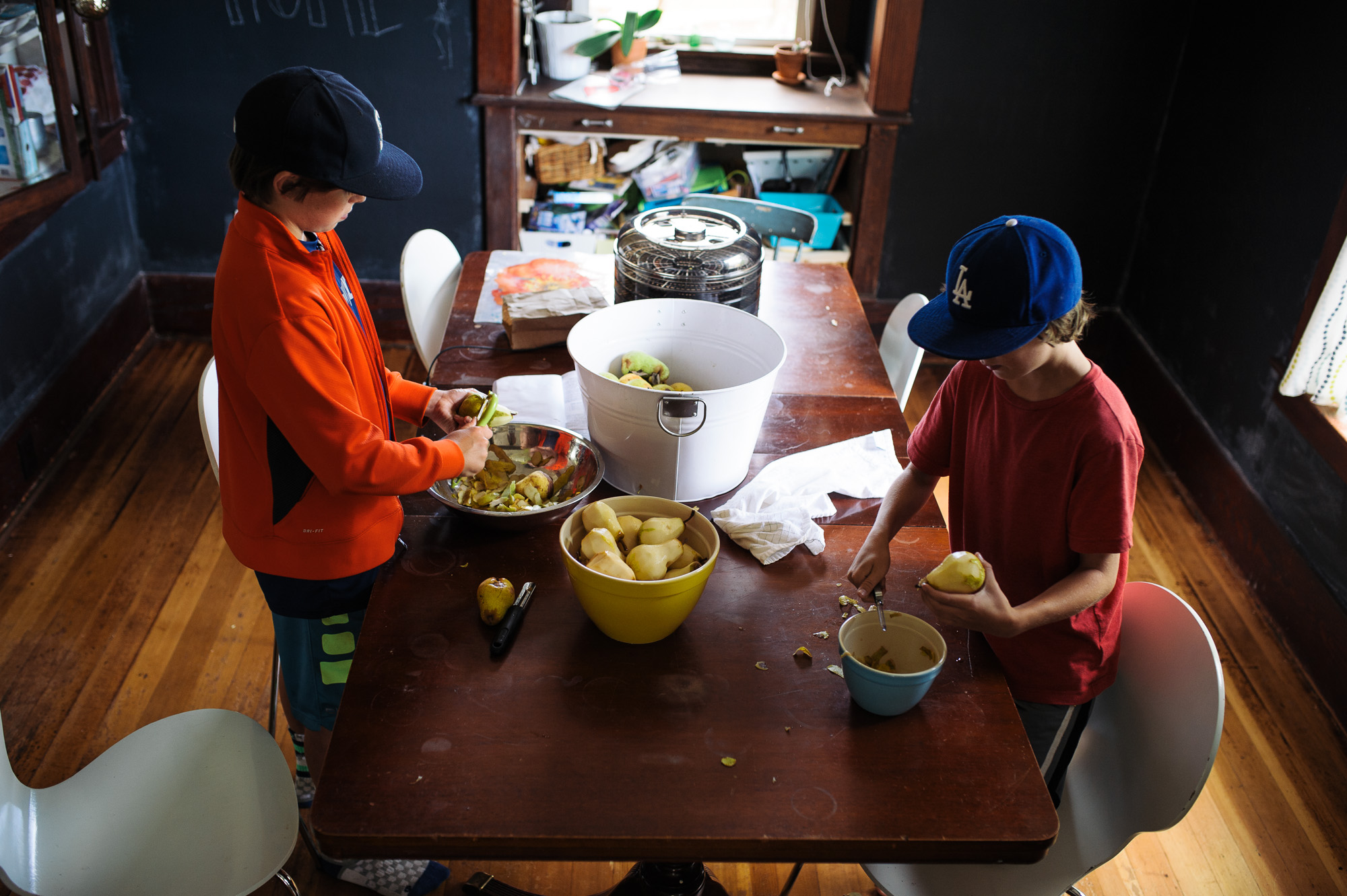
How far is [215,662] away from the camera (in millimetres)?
2248

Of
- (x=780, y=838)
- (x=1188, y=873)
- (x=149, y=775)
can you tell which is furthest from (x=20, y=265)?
(x=1188, y=873)

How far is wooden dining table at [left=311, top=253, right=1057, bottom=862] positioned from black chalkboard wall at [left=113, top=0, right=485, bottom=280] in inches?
90.4

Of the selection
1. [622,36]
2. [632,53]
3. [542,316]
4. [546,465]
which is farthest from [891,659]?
[632,53]

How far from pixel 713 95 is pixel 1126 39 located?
1.38m

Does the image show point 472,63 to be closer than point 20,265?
No

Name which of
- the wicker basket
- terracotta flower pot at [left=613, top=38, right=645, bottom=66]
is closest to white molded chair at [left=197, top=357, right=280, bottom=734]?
the wicker basket

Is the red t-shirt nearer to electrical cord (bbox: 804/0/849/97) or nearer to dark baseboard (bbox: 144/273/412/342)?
electrical cord (bbox: 804/0/849/97)

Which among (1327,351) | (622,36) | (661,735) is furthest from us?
(622,36)

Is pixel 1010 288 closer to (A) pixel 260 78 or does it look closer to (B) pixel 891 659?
(B) pixel 891 659

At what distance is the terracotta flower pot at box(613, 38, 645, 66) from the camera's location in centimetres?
358

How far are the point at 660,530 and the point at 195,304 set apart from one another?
9.81ft

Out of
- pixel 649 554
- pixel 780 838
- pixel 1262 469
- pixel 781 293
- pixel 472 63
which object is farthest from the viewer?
pixel 472 63

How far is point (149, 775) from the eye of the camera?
1.43 m

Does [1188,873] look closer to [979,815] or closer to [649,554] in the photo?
[979,815]
